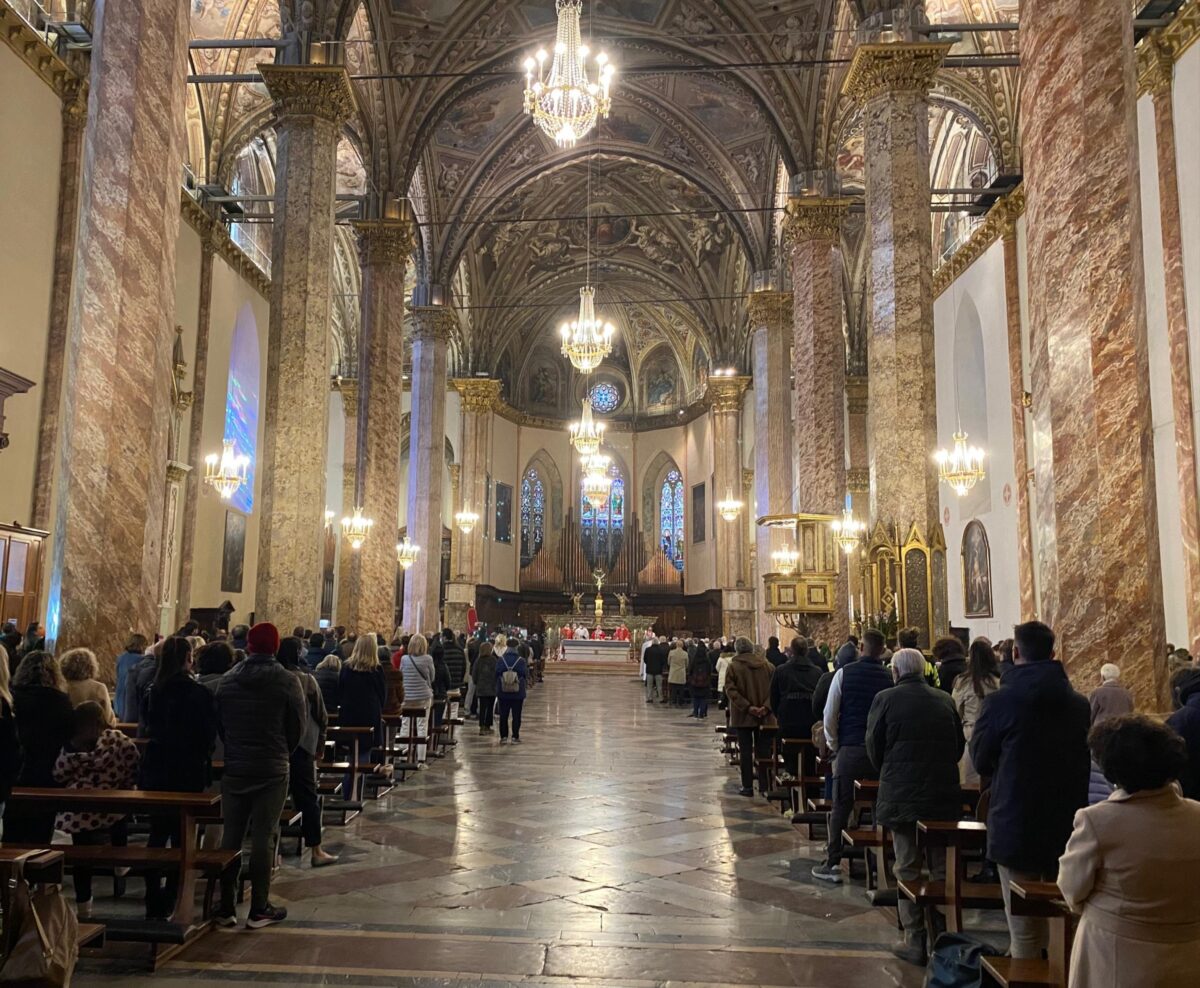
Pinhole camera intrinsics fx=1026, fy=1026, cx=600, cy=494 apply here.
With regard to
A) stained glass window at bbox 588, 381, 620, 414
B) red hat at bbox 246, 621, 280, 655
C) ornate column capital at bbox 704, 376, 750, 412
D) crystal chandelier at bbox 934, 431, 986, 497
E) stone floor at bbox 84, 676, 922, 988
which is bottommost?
stone floor at bbox 84, 676, 922, 988

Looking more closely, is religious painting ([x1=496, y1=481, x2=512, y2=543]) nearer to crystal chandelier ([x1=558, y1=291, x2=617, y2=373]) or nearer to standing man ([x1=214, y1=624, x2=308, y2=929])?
crystal chandelier ([x1=558, y1=291, x2=617, y2=373])

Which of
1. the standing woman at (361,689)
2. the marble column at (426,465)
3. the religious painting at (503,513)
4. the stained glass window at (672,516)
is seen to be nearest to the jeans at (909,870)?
the standing woman at (361,689)

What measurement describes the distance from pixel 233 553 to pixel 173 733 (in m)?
17.3

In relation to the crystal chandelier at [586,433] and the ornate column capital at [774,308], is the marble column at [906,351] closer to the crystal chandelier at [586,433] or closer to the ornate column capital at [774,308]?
the ornate column capital at [774,308]

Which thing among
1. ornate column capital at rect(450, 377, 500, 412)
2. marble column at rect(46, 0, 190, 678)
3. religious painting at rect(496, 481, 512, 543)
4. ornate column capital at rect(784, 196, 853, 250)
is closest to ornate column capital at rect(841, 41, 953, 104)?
ornate column capital at rect(784, 196, 853, 250)

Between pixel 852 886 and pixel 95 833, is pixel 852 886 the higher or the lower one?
the lower one

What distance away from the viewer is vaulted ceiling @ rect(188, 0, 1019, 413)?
1784 centimetres

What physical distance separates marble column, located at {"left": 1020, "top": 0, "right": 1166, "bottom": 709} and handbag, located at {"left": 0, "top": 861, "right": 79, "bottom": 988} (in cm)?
471

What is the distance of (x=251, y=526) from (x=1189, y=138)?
19.0 metres

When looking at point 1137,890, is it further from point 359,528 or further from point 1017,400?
point 1017,400

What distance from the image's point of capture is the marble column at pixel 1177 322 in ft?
38.2

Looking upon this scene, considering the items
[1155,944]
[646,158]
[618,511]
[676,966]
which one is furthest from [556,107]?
[618,511]

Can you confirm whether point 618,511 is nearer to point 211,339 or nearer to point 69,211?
point 211,339

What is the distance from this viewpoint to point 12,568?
472 inches
